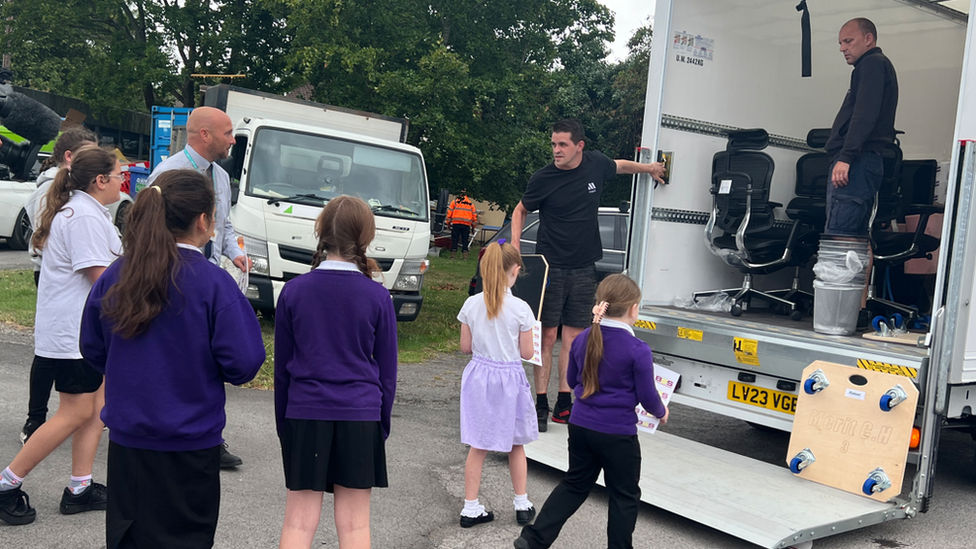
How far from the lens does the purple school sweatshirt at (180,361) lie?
2547 mm

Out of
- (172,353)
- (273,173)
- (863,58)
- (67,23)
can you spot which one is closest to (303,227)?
(273,173)

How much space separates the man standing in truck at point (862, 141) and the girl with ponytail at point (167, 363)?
13.9 ft

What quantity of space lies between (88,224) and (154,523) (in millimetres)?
1575

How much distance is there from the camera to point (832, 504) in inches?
166

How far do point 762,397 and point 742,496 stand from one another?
0.71 meters

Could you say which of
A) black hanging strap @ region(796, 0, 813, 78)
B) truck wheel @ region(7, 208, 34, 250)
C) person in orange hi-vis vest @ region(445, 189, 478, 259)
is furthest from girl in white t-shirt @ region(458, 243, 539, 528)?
person in orange hi-vis vest @ region(445, 189, 478, 259)

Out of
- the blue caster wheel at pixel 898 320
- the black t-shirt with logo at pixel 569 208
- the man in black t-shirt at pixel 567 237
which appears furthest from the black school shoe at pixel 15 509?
the blue caster wheel at pixel 898 320

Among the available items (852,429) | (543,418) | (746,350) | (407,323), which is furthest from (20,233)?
(852,429)

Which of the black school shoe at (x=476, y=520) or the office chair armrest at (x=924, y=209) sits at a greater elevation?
the office chair armrest at (x=924, y=209)

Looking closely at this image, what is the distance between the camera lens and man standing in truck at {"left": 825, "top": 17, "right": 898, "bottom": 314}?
214 inches

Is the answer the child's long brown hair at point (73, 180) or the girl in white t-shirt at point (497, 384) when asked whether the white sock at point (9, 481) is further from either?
the girl in white t-shirt at point (497, 384)

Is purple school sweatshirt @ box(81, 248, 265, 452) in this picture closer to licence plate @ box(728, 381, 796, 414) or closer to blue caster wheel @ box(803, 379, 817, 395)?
blue caster wheel @ box(803, 379, 817, 395)

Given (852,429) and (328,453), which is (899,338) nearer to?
(852,429)

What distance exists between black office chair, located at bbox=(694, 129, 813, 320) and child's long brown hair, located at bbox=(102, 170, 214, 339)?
4.26 m
